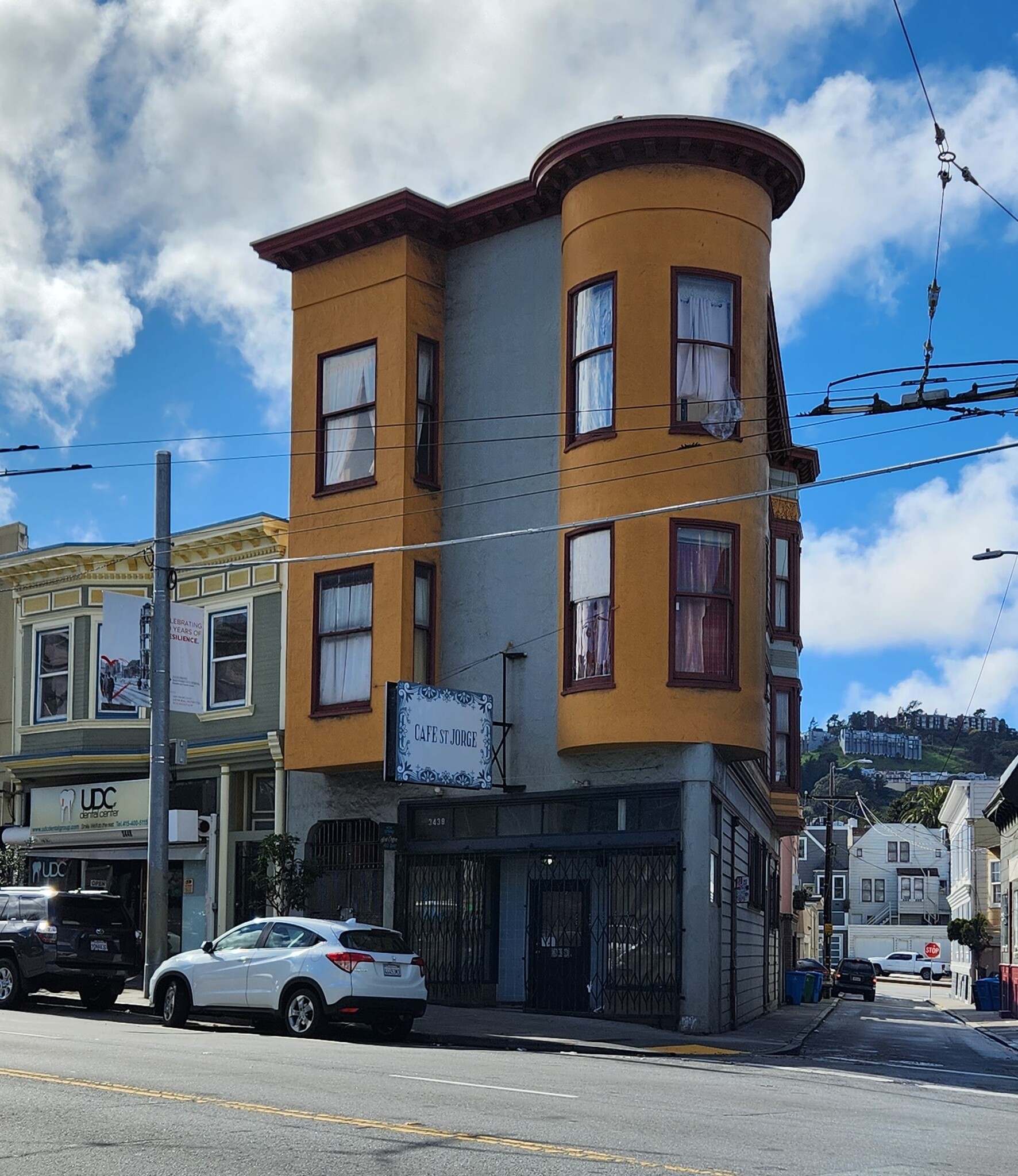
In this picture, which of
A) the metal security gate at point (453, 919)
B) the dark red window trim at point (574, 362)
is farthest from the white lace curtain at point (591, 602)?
the metal security gate at point (453, 919)

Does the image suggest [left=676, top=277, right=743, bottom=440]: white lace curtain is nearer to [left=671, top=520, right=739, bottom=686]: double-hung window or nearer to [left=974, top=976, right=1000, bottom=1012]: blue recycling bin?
[left=671, top=520, right=739, bottom=686]: double-hung window

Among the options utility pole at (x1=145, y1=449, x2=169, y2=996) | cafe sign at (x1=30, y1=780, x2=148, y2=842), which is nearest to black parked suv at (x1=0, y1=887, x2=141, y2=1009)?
utility pole at (x1=145, y1=449, x2=169, y2=996)

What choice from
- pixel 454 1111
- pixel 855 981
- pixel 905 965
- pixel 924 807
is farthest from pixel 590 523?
pixel 924 807

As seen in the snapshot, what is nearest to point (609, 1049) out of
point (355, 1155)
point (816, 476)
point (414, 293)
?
point (355, 1155)

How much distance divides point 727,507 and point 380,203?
830cm

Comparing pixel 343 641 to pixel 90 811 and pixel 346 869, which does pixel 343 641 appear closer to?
pixel 346 869

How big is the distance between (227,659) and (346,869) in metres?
6.31

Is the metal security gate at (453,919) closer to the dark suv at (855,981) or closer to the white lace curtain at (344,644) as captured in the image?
the white lace curtain at (344,644)

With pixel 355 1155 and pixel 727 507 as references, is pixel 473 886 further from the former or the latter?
pixel 355 1155

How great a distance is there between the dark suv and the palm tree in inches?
2074

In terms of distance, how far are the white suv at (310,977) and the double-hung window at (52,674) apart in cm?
1469

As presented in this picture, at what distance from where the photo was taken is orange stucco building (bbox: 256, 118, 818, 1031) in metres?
23.2

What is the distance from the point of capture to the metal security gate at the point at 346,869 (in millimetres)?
26891

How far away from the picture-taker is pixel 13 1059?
14.3 metres
